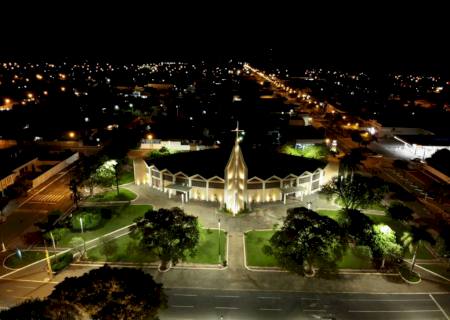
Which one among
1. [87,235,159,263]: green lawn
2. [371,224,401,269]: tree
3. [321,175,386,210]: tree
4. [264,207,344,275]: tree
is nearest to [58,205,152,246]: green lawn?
[87,235,159,263]: green lawn

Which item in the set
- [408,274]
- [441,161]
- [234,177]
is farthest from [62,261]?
[441,161]

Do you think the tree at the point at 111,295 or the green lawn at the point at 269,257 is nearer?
the tree at the point at 111,295

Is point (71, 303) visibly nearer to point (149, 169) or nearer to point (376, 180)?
point (149, 169)

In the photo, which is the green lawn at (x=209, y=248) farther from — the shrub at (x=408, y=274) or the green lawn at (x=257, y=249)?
the shrub at (x=408, y=274)

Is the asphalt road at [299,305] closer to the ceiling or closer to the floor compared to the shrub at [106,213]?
closer to the floor

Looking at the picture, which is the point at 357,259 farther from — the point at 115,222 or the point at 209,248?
the point at 115,222

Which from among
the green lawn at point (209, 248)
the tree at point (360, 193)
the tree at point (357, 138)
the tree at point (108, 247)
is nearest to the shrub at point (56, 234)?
the tree at point (108, 247)

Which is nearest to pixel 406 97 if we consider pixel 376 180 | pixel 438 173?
pixel 438 173

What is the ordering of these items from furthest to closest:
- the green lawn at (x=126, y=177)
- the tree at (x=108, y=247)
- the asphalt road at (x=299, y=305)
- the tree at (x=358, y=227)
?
the green lawn at (x=126, y=177) < the tree at (x=108, y=247) < the tree at (x=358, y=227) < the asphalt road at (x=299, y=305)
